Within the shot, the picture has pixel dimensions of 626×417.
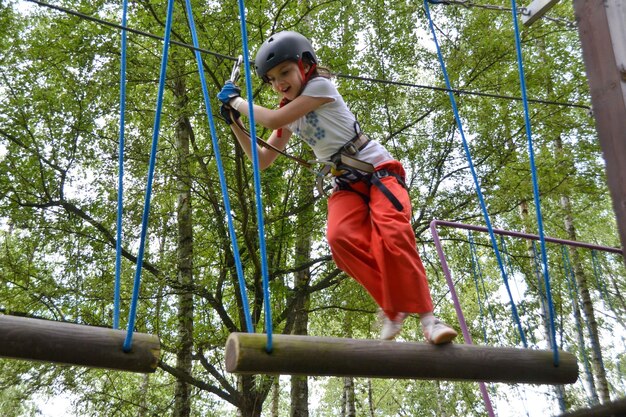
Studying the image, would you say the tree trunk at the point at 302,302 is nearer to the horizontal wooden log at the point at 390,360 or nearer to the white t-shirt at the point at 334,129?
the white t-shirt at the point at 334,129

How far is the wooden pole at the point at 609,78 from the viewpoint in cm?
155

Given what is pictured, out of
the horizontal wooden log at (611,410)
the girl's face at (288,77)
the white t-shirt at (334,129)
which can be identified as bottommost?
the horizontal wooden log at (611,410)

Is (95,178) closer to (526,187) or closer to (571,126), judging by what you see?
(526,187)

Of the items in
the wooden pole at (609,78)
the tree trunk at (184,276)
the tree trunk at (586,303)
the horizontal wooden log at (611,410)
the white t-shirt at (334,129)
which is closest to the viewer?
the horizontal wooden log at (611,410)

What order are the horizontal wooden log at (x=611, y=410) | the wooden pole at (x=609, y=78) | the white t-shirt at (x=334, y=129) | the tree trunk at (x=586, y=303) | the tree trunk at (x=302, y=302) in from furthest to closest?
the tree trunk at (x=586, y=303)
the tree trunk at (x=302, y=302)
the white t-shirt at (x=334, y=129)
the wooden pole at (x=609, y=78)
the horizontal wooden log at (x=611, y=410)

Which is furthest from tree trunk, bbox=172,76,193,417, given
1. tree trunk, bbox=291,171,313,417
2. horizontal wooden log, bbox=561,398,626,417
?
horizontal wooden log, bbox=561,398,626,417

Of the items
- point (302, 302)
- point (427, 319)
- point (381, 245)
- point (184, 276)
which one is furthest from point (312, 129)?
point (302, 302)

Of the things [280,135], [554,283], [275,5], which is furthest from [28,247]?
[554,283]

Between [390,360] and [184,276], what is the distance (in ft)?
16.5

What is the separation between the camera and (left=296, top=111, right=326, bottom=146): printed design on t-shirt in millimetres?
2373

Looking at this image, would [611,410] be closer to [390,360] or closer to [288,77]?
[390,360]

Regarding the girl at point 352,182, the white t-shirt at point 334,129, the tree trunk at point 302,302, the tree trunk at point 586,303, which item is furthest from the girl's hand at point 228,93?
the tree trunk at point 586,303

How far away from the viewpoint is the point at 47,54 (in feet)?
23.5

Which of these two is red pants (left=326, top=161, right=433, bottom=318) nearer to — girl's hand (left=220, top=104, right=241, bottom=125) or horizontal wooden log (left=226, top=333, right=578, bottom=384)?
horizontal wooden log (left=226, top=333, right=578, bottom=384)
